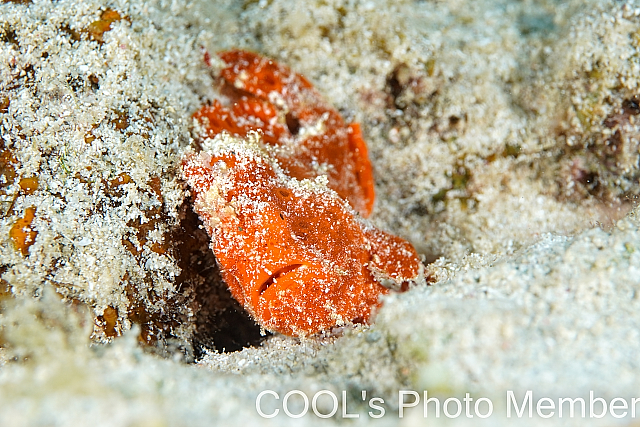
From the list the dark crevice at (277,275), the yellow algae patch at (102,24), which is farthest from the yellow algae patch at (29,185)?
the dark crevice at (277,275)

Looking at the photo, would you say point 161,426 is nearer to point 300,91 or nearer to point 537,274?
point 537,274

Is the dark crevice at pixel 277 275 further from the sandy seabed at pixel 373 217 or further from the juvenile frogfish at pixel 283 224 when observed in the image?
the sandy seabed at pixel 373 217

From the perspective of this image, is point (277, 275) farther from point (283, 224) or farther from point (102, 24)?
point (102, 24)

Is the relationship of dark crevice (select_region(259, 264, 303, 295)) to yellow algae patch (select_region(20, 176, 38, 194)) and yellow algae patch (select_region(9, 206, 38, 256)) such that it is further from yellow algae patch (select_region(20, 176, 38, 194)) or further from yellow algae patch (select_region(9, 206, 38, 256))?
yellow algae patch (select_region(20, 176, 38, 194))

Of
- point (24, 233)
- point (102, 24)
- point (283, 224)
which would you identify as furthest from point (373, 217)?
point (24, 233)

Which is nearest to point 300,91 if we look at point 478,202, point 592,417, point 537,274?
point 478,202
